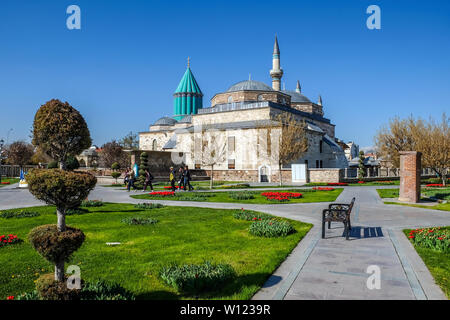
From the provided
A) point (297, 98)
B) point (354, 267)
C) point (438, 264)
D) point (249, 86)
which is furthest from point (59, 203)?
point (297, 98)

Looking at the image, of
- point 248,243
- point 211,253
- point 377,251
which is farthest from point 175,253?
point 377,251

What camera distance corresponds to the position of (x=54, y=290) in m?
3.72

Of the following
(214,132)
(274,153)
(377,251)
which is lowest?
(377,251)

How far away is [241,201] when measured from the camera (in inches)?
607

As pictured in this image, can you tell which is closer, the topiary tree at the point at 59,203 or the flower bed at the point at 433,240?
the topiary tree at the point at 59,203

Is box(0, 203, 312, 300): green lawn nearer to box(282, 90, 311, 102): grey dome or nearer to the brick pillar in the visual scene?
the brick pillar

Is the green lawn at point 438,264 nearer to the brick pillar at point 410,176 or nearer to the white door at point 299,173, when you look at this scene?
the brick pillar at point 410,176

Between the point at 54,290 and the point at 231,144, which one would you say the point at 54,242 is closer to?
the point at 54,290

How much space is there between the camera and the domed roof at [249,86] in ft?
149

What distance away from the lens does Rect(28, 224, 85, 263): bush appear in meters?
3.84

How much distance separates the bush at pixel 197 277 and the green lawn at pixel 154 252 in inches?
4.6

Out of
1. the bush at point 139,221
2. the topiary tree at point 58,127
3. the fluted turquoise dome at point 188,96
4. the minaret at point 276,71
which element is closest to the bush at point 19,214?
the bush at point 139,221
